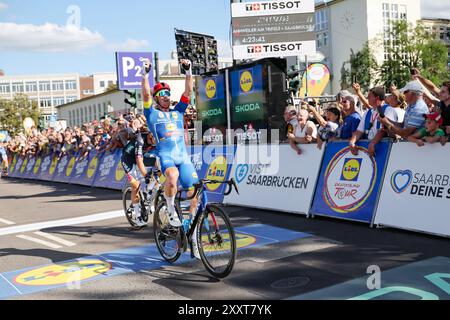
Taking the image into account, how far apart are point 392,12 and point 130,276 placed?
114 meters

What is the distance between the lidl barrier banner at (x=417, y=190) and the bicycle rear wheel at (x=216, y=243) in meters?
3.01

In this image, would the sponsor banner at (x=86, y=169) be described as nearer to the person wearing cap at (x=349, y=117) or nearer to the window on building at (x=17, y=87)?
the person wearing cap at (x=349, y=117)

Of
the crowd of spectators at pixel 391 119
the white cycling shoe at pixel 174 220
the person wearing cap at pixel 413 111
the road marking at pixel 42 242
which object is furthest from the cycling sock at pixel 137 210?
the person wearing cap at pixel 413 111

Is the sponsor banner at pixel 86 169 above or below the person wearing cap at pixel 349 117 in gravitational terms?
Answer: below

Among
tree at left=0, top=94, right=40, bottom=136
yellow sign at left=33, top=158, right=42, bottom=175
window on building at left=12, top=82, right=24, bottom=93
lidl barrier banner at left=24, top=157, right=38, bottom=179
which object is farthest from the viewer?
window on building at left=12, top=82, right=24, bottom=93

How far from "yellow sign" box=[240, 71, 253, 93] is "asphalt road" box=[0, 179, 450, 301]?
454cm

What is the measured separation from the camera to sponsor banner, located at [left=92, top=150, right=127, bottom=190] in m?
14.8

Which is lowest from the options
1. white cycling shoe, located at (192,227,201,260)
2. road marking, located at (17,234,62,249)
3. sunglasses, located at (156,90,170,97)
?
road marking, located at (17,234,62,249)

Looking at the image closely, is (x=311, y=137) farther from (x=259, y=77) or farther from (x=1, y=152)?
(x=1, y=152)

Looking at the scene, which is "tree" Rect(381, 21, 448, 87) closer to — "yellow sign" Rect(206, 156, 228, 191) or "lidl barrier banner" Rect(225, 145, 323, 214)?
"yellow sign" Rect(206, 156, 228, 191)

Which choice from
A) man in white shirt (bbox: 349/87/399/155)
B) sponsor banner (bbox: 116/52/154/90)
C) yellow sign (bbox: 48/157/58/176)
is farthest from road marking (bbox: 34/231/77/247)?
yellow sign (bbox: 48/157/58/176)

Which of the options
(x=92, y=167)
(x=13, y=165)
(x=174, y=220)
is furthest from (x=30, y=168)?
(x=174, y=220)

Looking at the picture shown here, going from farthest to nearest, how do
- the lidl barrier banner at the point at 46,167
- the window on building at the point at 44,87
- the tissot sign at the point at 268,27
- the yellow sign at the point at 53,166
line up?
1. the window on building at the point at 44,87
2. the lidl barrier banner at the point at 46,167
3. the yellow sign at the point at 53,166
4. the tissot sign at the point at 268,27

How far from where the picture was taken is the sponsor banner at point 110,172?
1475 centimetres
